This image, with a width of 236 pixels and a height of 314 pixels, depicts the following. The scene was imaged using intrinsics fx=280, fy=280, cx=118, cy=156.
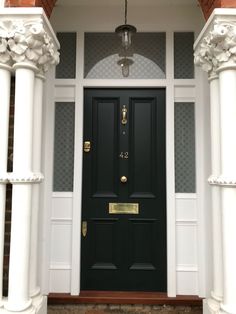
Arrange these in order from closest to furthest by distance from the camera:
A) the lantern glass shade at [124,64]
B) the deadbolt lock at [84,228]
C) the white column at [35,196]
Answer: the white column at [35,196]
the lantern glass shade at [124,64]
the deadbolt lock at [84,228]

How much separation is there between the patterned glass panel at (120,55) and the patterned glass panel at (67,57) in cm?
14

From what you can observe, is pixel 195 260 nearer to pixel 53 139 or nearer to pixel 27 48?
pixel 53 139

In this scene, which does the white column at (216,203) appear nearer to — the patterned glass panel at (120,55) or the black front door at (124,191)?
the black front door at (124,191)

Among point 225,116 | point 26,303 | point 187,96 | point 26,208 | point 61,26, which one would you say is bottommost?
point 26,303

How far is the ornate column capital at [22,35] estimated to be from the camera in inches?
82.0

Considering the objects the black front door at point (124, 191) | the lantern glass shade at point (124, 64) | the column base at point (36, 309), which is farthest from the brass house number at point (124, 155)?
the column base at point (36, 309)

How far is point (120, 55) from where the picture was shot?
10.2ft

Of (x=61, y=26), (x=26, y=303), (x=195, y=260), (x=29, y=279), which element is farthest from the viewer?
(x=61, y=26)

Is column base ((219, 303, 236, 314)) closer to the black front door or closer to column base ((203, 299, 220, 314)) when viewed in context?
column base ((203, 299, 220, 314))

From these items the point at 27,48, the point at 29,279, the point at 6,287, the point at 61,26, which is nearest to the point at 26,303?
the point at 29,279

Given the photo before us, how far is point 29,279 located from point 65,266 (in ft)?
2.38

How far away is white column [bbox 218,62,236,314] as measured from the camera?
2.03 metres

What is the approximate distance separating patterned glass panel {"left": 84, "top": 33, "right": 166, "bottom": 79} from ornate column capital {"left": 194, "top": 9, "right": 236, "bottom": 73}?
0.85 metres

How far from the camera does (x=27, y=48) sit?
83.6 inches
